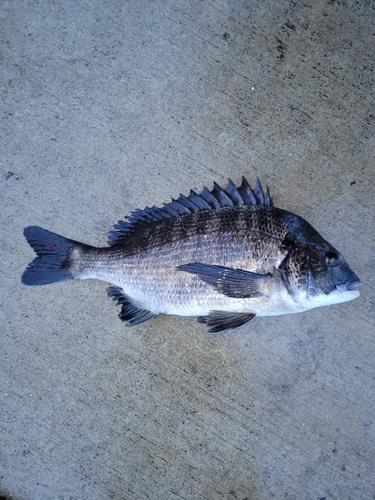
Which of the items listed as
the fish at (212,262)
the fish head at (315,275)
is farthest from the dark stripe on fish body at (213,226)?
the fish head at (315,275)

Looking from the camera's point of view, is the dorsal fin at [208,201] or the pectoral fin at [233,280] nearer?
the pectoral fin at [233,280]

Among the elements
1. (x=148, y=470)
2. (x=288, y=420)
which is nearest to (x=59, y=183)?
(x=148, y=470)

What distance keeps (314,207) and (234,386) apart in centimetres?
166

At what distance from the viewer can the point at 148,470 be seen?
2887mm

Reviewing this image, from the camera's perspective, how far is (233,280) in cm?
241

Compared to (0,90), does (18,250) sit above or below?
below

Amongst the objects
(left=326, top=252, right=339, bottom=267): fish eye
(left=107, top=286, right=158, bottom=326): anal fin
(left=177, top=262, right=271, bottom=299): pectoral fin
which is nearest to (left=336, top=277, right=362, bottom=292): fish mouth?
(left=326, top=252, right=339, bottom=267): fish eye

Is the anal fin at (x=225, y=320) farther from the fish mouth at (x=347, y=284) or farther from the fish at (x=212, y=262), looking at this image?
the fish mouth at (x=347, y=284)

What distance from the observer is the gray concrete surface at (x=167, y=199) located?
114 inches

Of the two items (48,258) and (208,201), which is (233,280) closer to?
(208,201)

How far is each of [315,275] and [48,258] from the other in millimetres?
2022

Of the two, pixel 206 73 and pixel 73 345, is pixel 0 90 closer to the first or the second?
pixel 206 73

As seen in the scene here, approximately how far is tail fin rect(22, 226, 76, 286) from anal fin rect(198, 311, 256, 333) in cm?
115

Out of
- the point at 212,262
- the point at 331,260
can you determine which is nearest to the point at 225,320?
the point at 212,262
